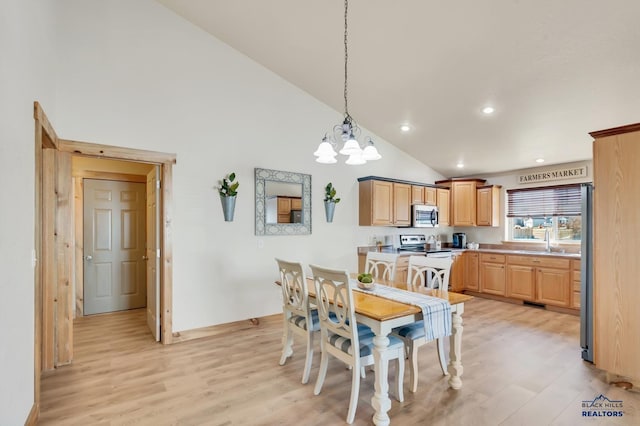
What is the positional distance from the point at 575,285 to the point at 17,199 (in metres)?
6.20

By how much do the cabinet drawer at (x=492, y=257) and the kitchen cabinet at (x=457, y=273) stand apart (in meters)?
0.36

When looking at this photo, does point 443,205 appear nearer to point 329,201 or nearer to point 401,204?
point 401,204

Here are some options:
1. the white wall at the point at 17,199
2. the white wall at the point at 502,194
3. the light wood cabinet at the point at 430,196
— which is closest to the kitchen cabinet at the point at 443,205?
the light wood cabinet at the point at 430,196

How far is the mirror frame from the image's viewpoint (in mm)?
4227

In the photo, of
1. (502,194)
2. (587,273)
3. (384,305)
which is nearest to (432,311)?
(384,305)

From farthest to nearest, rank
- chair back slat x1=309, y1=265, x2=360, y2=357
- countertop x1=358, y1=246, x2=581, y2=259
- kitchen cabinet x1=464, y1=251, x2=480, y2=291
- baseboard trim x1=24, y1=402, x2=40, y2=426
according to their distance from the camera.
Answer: kitchen cabinet x1=464, y1=251, x2=480, y2=291
countertop x1=358, y1=246, x2=581, y2=259
chair back slat x1=309, y1=265, x2=360, y2=357
baseboard trim x1=24, y1=402, x2=40, y2=426

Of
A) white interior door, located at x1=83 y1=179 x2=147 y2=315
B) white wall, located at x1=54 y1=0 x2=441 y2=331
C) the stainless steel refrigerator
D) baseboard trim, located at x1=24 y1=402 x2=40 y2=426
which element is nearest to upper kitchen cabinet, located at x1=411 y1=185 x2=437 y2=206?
white wall, located at x1=54 y1=0 x2=441 y2=331

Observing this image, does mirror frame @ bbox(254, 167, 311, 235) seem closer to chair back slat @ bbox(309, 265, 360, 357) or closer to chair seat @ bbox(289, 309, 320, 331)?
chair seat @ bbox(289, 309, 320, 331)

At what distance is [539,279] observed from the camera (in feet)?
16.3

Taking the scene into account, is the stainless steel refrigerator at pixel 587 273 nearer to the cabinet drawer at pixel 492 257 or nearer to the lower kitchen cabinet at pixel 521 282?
the lower kitchen cabinet at pixel 521 282

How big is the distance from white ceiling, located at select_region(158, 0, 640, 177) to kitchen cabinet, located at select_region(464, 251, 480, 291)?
2.01 metres

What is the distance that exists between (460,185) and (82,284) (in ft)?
21.7

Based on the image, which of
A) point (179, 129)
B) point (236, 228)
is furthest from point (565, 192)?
point (179, 129)

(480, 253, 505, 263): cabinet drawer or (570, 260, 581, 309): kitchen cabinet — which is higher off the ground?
(480, 253, 505, 263): cabinet drawer
